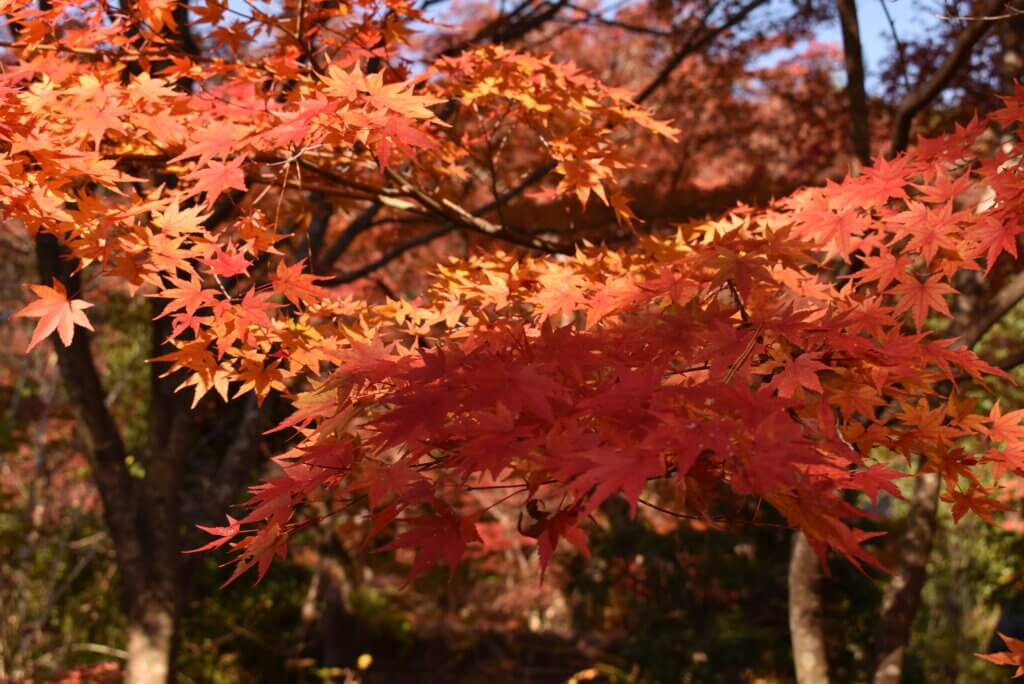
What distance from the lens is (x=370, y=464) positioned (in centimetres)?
209

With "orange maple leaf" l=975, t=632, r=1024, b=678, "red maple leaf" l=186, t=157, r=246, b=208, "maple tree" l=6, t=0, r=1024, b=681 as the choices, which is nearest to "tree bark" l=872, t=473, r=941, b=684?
"maple tree" l=6, t=0, r=1024, b=681

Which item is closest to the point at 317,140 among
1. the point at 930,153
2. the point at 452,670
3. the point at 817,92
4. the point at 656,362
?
the point at 656,362

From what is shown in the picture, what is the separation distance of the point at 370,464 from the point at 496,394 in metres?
0.57

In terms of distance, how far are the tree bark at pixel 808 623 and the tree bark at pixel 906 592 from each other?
0.25m

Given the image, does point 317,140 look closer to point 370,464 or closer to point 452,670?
point 370,464

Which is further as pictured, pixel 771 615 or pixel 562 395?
pixel 771 615

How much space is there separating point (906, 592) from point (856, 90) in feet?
8.12

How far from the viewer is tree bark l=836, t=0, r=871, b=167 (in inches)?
170

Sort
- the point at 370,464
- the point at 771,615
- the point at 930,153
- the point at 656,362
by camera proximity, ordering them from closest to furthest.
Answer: the point at 656,362 < the point at 370,464 < the point at 930,153 < the point at 771,615

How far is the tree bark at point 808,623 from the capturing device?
4062mm

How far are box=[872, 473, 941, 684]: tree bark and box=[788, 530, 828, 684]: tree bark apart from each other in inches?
10.0

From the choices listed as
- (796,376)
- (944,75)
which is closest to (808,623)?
(944,75)

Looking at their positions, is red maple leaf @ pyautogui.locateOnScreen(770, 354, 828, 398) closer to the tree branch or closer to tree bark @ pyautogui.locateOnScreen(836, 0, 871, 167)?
the tree branch

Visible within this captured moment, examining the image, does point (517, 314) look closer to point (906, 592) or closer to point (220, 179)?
point (220, 179)
